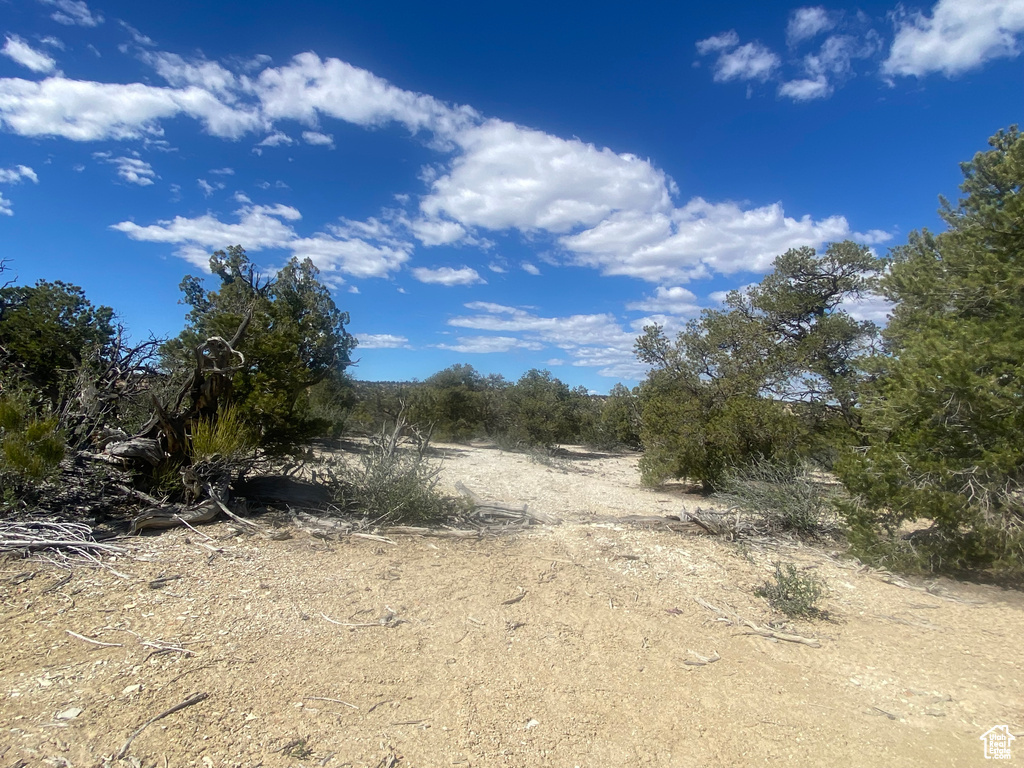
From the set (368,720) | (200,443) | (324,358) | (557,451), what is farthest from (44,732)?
(557,451)

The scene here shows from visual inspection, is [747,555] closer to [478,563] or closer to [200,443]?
[478,563]

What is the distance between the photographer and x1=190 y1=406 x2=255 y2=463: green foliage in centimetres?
642

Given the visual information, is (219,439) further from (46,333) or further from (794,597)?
(794,597)

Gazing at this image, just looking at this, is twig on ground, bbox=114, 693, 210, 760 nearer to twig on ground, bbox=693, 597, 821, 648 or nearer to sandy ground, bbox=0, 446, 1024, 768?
sandy ground, bbox=0, 446, 1024, 768

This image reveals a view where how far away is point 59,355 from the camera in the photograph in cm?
852

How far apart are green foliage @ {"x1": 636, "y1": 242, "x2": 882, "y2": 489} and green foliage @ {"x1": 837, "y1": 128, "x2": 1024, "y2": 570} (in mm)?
4340

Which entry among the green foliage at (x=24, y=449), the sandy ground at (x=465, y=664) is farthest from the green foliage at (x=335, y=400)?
the sandy ground at (x=465, y=664)

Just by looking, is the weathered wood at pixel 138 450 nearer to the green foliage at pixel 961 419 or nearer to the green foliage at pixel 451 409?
the green foliage at pixel 961 419

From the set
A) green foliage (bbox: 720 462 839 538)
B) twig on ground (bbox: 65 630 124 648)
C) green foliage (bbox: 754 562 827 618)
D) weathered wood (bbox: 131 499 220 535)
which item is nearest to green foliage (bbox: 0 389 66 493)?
weathered wood (bbox: 131 499 220 535)

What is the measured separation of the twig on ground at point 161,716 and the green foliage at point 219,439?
3.71 metres

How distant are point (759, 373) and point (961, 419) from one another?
21.6ft

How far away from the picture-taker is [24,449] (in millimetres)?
5090

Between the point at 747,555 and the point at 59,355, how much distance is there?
10415 mm

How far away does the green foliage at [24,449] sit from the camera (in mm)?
5051
